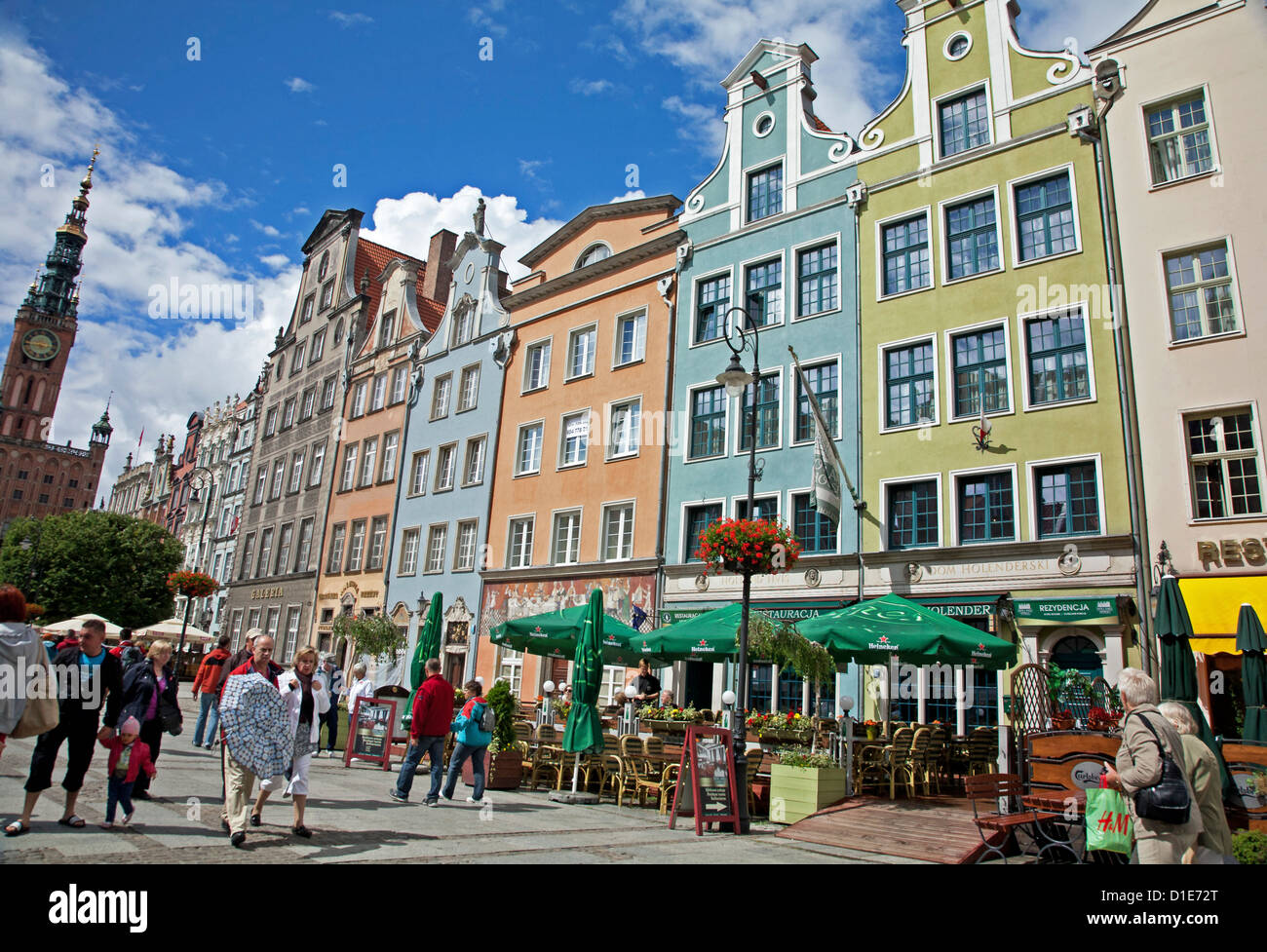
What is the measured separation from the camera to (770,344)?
74.2ft

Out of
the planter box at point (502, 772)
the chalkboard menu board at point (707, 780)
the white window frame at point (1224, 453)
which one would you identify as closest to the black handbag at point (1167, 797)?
the chalkboard menu board at point (707, 780)

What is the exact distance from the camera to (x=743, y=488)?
21984 millimetres

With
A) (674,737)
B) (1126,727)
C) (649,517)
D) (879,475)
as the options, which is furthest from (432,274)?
(1126,727)

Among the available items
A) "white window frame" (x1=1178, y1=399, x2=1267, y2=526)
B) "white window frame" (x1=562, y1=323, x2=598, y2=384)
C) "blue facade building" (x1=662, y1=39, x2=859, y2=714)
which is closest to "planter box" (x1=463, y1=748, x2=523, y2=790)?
"blue facade building" (x1=662, y1=39, x2=859, y2=714)

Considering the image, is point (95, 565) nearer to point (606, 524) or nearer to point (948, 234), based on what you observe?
point (606, 524)

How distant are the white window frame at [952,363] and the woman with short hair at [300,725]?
14.5 m

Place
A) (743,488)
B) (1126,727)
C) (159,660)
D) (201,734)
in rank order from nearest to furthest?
(1126,727) < (159,660) < (201,734) < (743,488)

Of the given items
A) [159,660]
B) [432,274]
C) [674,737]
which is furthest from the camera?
[432,274]

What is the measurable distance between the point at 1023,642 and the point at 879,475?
4.81 metres

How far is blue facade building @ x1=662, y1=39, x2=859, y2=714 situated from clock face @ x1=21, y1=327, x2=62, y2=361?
9784 centimetres

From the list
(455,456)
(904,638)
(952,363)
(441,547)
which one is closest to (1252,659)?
(904,638)

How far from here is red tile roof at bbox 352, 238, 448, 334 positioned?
128 ft

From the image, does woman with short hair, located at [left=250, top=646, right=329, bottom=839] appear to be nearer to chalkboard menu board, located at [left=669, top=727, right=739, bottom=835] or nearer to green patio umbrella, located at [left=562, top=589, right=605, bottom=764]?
chalkboard menu board, located at [left=669, top=727, right=739, bottom=835]
